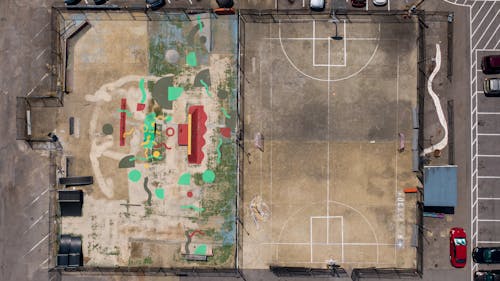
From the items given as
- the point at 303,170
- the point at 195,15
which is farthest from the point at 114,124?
the point at 303,170

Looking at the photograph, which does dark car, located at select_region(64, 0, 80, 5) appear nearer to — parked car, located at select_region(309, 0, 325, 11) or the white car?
parked car, located at select_region(309, 0, 325, 11)

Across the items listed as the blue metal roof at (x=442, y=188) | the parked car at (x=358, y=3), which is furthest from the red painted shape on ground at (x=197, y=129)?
the blue metal roof at (x=442, y=188)

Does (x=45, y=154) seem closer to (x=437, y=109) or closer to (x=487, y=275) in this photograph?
(x=437, y=109)

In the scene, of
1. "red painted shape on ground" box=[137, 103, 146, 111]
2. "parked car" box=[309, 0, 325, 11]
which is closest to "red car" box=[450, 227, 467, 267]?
"parked car" box=[309, 0, 325, 11]

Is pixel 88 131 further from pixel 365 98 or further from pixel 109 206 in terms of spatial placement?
pixel 365 98

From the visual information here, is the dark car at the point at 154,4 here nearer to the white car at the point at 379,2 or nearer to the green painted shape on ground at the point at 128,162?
the green painted shape on ground at the point at 128,162

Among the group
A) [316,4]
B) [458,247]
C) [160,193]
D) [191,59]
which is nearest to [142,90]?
[191,59]

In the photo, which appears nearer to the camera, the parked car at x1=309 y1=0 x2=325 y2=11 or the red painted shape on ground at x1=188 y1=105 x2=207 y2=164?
the parked car at x1=309 y1=0 x2=325 y2=11
